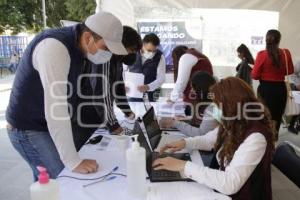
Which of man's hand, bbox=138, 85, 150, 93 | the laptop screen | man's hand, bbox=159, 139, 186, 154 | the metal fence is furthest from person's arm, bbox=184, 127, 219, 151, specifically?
the metal fence

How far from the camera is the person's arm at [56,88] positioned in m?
1.26

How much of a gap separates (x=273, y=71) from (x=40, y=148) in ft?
9.01

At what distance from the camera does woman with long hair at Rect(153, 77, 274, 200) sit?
1.18 meters

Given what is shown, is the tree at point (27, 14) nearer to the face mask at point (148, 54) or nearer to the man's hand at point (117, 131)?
the face mask at point (148, 54)

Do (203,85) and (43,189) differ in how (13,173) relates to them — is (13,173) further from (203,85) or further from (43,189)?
(43,189)

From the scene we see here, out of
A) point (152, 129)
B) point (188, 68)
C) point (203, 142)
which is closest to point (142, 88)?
point (188, 68)

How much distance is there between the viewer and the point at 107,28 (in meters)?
1.33

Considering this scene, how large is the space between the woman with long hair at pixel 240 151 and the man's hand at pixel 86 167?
262 millimetres

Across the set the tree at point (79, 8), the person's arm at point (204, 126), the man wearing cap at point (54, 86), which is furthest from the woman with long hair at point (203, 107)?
the tree at point (79, 8)

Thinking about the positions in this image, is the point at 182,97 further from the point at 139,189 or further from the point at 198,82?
the point at 139,189

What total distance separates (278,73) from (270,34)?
44 centimetres

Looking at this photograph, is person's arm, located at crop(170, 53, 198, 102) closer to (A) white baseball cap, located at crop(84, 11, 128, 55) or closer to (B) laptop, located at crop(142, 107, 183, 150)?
(B) laptop, located at crop(142, 107, 183, 150)

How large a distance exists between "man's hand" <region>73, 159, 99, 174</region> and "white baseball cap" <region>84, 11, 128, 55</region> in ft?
1.63

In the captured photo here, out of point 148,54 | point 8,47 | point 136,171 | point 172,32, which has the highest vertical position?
point 8,47
